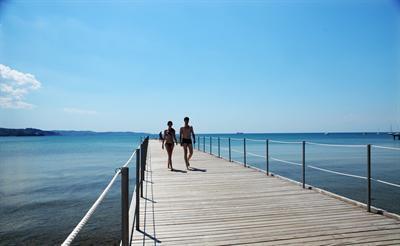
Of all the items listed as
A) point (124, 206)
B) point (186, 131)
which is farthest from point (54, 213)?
point (124, 206)

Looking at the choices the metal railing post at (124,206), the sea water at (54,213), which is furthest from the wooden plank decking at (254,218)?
the sea water at (54,213)

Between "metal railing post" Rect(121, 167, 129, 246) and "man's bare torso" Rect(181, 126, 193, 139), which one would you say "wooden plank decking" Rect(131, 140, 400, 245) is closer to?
"metal railing post" Rect(121, 167, 129, 246)

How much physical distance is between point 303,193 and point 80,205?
822 cm

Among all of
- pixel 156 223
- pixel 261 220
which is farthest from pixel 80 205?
pixel 261 220

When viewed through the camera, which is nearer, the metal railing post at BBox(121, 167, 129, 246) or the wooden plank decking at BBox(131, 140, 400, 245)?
the metal railing post at BBox(121, 167, 129, 246)

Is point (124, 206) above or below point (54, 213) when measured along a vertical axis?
above

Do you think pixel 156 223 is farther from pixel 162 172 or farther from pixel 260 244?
pixel 162 172

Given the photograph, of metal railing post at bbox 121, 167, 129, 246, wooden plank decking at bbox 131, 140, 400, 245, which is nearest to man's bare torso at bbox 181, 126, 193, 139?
wooden plank decking at bbox 131, 140, 400, 245

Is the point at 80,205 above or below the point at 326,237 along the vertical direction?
below

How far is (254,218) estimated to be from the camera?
505cm

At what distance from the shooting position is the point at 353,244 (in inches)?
151

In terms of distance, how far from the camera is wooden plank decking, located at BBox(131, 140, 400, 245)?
4.12 metres

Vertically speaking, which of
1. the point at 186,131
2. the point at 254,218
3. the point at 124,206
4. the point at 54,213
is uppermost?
the point at 186,131

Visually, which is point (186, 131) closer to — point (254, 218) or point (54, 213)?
point (54, 213)
